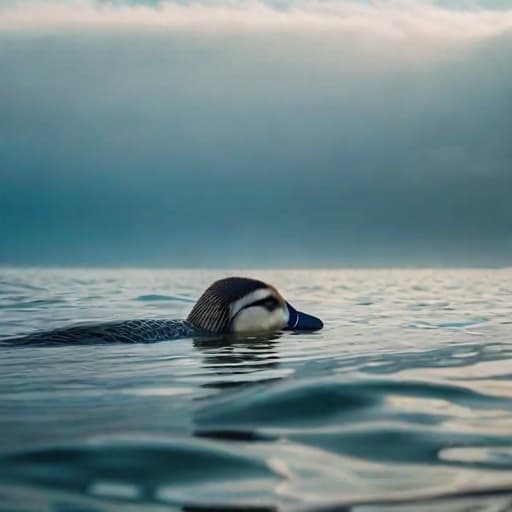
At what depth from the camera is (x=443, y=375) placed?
Result: 247 inches

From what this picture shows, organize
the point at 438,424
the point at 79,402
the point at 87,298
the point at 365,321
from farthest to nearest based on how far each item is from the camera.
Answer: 1. the point at 87,298
2. the point at 365,321
3. the point at 79,402
4. the point at 438,424

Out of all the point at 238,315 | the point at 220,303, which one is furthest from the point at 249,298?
the point at 220,303

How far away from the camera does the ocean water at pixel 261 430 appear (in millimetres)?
3041

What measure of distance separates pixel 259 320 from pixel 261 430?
820 centimetres

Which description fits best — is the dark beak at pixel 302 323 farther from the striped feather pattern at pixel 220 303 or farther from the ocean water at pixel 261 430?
the ocean water at pixel 261 430

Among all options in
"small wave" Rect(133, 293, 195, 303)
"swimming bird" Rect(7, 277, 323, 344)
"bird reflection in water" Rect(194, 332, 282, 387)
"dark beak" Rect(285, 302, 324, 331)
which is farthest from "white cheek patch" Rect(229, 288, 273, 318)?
"small wave" Rect(133, 293, 195, 303)

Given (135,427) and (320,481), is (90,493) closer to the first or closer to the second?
(320,481)

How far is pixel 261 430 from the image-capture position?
13.6 ft

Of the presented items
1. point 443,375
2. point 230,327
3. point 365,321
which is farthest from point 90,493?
point 365,321

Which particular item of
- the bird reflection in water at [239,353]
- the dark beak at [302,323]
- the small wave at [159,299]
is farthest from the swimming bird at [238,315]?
the small wave at [159,299]

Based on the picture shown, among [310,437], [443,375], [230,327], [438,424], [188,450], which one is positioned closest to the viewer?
[188,450]

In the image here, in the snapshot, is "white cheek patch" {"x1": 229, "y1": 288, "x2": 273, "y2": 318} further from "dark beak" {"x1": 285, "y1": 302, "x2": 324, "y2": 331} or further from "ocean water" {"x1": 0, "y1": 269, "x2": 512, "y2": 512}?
"ocean water" {"x1": 0, "y1": 269, "x2": 512, "y2": 512}

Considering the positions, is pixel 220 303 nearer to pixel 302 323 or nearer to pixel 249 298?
pixel 249 298

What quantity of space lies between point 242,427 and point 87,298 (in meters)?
18.9
